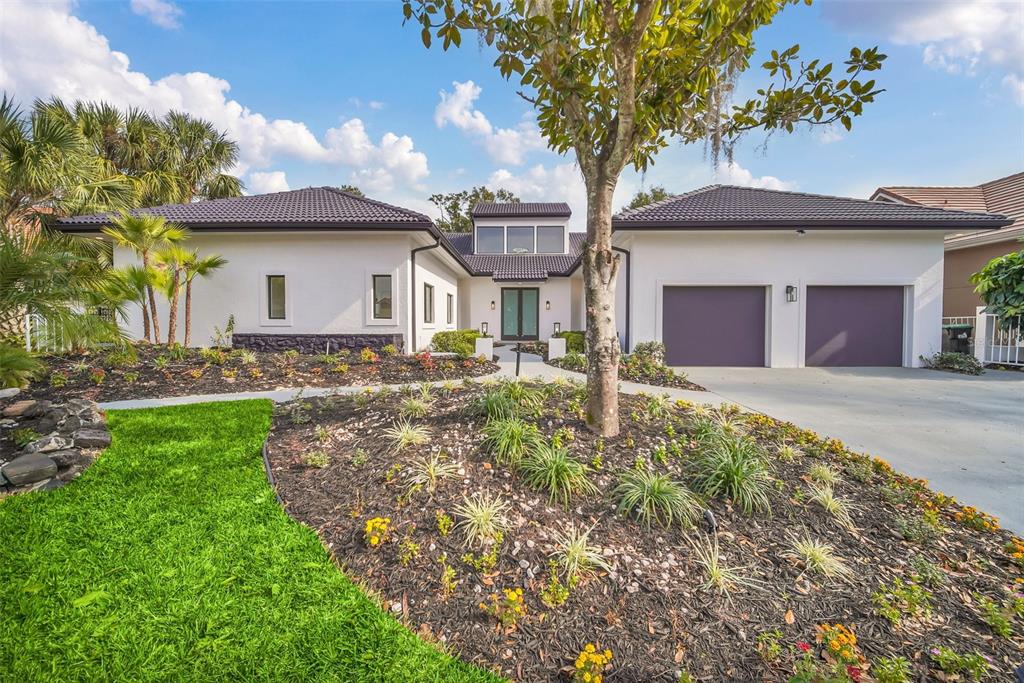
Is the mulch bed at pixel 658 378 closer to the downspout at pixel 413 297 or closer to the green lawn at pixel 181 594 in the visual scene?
the downspout at pixel 413 297

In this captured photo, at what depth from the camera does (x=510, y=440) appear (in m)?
3.42

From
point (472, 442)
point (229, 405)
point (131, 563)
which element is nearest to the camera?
point (131, 563)

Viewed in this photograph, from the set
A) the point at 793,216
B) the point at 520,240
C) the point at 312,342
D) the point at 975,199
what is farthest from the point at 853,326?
the point at 312,342

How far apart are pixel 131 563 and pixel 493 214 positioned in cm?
1859

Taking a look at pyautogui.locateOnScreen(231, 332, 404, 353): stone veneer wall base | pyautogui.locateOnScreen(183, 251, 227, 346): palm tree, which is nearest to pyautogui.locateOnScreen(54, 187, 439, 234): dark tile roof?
pyautogui.locateOnScreen(183, 251, 227, 346): palm tree

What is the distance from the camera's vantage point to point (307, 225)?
10070 mm

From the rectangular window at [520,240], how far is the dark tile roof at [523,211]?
628 mm

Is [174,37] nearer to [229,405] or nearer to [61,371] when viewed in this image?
[61,371]

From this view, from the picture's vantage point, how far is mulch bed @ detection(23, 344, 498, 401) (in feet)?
21.4

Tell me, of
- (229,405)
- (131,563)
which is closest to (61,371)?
(229,405)

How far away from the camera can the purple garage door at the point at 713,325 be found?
10.8m

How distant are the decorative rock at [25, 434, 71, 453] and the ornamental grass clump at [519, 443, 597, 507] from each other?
4.10 metres

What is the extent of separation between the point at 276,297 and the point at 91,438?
7772 millimetres

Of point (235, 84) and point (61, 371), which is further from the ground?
point (235, 84)
